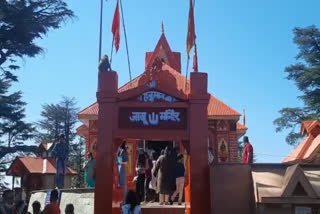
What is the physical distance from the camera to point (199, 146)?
9547 mm

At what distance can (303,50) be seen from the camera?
32.6 metres

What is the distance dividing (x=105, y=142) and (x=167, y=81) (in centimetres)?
229

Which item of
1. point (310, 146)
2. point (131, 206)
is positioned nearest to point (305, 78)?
point (310, 146)

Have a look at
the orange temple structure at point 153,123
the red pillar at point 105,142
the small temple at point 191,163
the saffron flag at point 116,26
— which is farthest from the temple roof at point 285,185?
the saffron flag at point 116,26

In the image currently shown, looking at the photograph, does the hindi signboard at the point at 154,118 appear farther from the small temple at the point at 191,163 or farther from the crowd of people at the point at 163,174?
the crowd of people at the point at 163,174

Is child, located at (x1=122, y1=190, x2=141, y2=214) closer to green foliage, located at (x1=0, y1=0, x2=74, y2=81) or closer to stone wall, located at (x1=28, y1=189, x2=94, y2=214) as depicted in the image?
stone wall, located at (x1=28, y1=189, x2=94, y2=214)

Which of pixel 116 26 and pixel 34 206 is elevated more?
pixel 116 26

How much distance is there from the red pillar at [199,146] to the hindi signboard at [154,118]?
11.1 inches

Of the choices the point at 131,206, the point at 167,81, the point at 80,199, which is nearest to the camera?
the point at 131,206

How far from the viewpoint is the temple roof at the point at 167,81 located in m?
10.4

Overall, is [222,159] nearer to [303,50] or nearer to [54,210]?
[54,210]

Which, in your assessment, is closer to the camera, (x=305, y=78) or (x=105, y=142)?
(x=105, y=142)

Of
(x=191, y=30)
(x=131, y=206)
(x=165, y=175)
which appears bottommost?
(x=131, y=206)

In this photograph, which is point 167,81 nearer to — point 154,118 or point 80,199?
point 154,118
